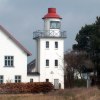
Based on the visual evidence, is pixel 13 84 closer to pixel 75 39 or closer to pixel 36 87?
pixel 36 87

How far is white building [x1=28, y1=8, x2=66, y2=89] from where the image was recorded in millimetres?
76312

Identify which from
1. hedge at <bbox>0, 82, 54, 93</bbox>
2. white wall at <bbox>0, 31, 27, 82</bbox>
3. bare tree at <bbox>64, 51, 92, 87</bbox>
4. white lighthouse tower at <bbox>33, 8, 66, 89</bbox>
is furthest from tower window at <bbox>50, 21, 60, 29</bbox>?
hedge at <bbox>0, 82, 54, 93</bbox>

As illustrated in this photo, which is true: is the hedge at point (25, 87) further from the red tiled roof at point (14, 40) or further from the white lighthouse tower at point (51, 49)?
the white lighthouse tower at point (51, 49)

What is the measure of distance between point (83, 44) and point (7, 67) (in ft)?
58.7

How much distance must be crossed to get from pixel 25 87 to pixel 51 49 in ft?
41.8

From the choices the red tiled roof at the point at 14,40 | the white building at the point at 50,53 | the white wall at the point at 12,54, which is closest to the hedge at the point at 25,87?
→ the white wall at the point at 12,54

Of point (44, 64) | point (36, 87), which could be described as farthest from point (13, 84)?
point (44, 64)

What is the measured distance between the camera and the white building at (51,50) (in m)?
76.3

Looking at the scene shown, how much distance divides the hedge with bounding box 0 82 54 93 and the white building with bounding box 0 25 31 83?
438cm

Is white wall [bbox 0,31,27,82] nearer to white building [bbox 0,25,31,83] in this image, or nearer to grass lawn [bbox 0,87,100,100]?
white building [bbox 0,25,31,83]

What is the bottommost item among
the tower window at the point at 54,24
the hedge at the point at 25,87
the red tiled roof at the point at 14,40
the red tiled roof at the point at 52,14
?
the hedge at the point at 25,87

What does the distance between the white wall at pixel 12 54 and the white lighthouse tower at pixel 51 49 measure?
663 cm

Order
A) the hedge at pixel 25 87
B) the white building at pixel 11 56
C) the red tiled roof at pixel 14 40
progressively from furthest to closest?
1. the white building at pixel 11 56
2. the red tiled roof at pixel 14 40
3. the hedge at pixel 25 87

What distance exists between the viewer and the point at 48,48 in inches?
3049
